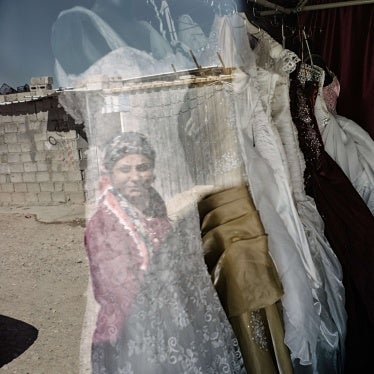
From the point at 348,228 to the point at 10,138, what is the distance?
0.95 metres

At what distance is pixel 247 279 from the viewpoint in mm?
840

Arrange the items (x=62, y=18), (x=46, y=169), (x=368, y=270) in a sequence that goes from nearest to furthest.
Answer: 1. (x=62, y=18)
2. (x=46, y=169)
3. (x=368, y=270)

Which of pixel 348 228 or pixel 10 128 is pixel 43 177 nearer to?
pixel 10 128

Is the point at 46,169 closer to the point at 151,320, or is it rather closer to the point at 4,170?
the point at 4,170

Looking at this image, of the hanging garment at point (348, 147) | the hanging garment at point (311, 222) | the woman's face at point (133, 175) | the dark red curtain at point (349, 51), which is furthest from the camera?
the dark red curtain at point (349, 51)

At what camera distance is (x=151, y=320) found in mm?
722

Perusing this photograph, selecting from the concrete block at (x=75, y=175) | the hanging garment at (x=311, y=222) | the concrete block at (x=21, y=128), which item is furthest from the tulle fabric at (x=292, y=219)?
the concrete block at (x=21, y=128)

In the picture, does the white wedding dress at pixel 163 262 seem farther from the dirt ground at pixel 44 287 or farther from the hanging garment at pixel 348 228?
the hanging garment at pixel 348 228

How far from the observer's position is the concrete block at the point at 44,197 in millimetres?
771

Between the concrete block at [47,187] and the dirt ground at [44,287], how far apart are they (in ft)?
0.19

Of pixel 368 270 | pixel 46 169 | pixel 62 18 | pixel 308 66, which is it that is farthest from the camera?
pixel 308 66

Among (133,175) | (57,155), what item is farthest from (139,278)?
(57,155)

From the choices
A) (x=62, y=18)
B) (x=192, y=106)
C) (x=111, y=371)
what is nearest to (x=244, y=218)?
(x=192, y=106)

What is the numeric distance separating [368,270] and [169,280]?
0.68 meters
